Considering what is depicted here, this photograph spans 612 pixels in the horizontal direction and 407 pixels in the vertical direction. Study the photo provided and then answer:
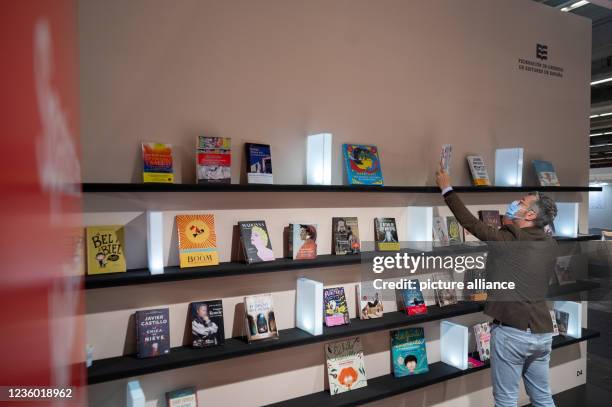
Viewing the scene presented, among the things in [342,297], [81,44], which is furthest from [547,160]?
[81,44]

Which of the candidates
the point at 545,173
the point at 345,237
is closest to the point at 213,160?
the point at 345,237

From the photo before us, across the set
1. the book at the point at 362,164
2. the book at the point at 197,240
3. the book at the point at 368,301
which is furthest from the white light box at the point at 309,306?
the book at the point at 362,164

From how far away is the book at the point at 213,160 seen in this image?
229 centimetres

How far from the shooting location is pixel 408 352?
10.2 feet

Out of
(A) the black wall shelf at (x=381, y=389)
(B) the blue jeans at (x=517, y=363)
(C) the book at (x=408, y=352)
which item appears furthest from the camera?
(C) the book at (x=408, y=352)

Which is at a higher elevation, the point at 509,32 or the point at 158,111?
the point at 509,32

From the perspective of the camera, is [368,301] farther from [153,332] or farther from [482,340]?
[153,332]

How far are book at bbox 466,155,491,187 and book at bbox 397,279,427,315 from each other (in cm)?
96

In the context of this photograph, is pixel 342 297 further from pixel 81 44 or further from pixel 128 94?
pixel 81 44

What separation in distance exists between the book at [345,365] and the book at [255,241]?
32.2 inches

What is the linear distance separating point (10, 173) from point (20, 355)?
0.13m

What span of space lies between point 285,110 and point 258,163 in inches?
15.8

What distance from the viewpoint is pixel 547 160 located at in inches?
155

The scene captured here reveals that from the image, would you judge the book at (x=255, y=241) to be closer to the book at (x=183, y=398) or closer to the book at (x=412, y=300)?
the book at (x=183, y=398)
